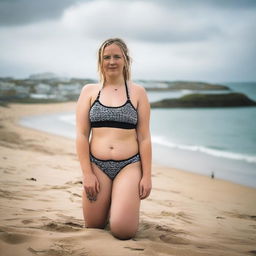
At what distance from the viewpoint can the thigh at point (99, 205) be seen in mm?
3111

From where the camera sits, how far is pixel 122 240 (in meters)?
2.82

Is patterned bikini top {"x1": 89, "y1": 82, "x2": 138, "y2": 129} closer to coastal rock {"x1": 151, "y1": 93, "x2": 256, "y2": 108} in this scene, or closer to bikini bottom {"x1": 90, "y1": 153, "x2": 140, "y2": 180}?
bikini bottom {"x1": 90, "y1": 153, "x2": 140, "y2": 180}

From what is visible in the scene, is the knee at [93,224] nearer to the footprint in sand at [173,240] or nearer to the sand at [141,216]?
the sand at [141,216]

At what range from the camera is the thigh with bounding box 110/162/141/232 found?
2.91 meters

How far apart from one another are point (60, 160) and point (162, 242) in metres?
4.99

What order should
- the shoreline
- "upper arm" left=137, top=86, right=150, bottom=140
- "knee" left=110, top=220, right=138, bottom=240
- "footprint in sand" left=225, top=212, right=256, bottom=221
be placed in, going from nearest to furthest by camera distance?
"knee" left=110, top=220, right=138, bottom=240 → "upper arm" left=137, top=86, right=150, bottom=140 → "footprint in sand" left=225, top=212, right=256, bottom=221 → the shoreline

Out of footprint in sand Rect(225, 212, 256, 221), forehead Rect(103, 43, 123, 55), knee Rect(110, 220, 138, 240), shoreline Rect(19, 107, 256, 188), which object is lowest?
shoreline Rect(19, 107, 256, 188)

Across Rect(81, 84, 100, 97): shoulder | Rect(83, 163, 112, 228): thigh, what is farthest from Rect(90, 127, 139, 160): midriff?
Rect(81, 84, 100, 97): shoulder

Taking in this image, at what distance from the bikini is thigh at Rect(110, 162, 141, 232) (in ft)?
0.27

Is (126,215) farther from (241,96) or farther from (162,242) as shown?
(241,96)

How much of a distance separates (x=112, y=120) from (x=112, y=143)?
0.24 meters

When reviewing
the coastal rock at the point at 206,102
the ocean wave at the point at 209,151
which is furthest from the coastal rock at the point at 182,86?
the ocean wave at the point at 209,151

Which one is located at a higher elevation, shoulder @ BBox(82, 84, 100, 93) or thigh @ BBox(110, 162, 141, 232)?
shoulder @ BBox(82, 84, 100, 93)

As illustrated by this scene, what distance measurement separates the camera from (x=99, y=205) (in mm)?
3123
